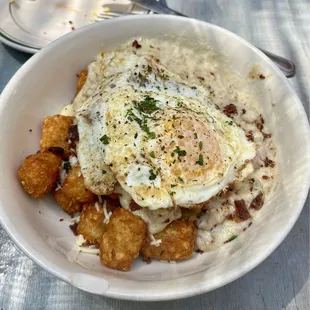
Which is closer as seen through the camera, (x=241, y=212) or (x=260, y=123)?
(x=241, y=212)

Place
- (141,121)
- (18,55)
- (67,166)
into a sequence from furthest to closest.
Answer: (18,55) → (67,166) → (141,121)

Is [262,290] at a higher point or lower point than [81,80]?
lower

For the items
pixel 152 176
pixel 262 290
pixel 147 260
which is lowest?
pixel 262 290

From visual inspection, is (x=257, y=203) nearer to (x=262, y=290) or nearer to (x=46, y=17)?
(x=262, y=290)

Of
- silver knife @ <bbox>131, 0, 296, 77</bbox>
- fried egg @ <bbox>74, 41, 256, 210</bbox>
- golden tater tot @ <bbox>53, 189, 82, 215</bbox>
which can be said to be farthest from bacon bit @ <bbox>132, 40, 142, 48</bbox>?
golden tater tot @ <bbox>53, 189, 82, 215</bbox>

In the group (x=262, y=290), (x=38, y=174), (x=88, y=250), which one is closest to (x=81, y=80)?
(x=38, y=174)

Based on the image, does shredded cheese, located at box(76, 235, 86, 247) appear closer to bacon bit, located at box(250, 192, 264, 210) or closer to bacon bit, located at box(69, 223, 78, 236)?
bacon bit, located at box(69, 223, 78, 236)

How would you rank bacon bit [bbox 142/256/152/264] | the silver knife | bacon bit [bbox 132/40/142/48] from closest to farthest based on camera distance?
1. bacon bit [bbox 142/256/152/264]
2. bacon bit [bbox 132/40/142/48]
3. the silver knife

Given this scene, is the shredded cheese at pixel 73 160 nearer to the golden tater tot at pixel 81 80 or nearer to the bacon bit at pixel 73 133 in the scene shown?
the bacon bit at pixel 73 133
